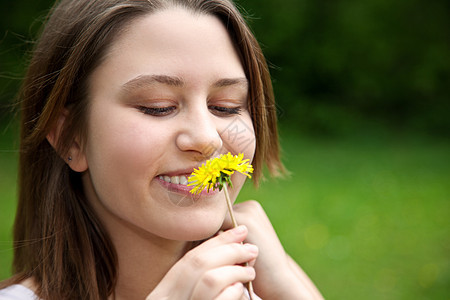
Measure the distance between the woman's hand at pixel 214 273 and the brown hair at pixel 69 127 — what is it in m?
0.48

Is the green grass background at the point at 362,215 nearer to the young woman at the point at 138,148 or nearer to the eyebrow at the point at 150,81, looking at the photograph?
the young woman at the point at 138,148

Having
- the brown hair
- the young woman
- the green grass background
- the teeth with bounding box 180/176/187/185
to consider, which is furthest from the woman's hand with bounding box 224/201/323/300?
the green grass background

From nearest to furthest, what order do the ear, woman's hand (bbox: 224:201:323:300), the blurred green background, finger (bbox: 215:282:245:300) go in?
finger (bbox: 215:282:245:300) < the ear < woman's hand (bbox: 224:201:323:300) < the blurred green background

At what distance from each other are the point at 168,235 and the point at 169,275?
203 mm

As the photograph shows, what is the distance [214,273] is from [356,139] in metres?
9.64

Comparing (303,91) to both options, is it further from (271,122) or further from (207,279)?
(207,279)

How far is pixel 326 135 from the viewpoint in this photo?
1098 cm

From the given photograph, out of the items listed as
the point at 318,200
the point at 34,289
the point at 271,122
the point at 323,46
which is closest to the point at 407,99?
the point at 323,46

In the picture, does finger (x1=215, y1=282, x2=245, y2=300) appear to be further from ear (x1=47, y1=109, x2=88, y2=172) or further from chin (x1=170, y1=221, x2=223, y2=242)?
ear (x1=47, y1=109, x2=88, y2=172)

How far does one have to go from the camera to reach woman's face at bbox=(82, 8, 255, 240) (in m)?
1.65

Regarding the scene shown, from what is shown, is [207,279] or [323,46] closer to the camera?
[207,279]

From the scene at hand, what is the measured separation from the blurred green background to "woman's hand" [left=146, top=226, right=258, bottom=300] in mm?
3351

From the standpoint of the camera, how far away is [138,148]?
1629 millimetres

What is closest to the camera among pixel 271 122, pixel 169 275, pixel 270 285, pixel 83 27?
pixel 169 275
